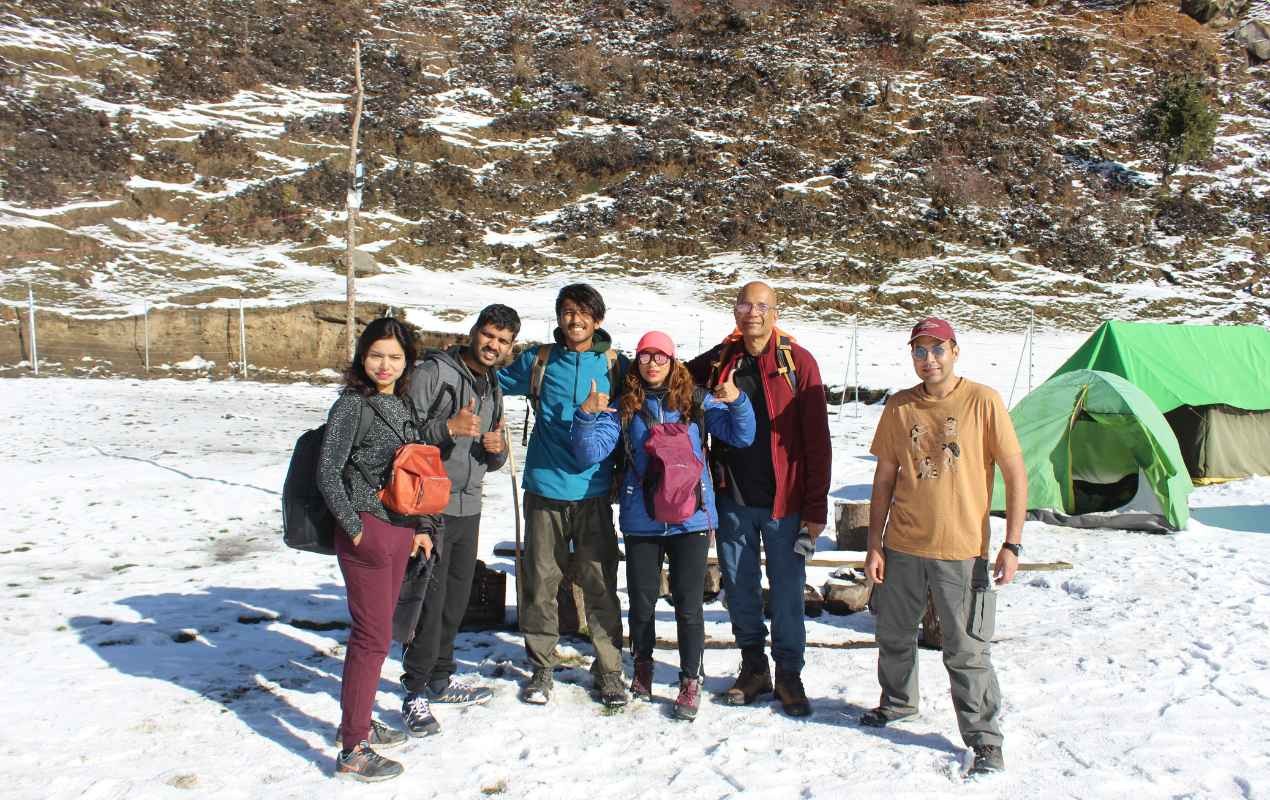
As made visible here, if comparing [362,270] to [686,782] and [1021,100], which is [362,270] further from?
[1021,100]

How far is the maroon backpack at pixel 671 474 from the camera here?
3.56 meters

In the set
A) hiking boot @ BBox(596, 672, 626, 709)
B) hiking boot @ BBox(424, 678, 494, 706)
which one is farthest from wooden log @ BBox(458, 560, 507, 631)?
hiking boot @ BBox(596, 672, 626, 709)

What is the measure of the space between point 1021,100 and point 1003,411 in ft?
136

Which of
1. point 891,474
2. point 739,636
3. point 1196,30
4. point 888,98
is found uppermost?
point 1196,30

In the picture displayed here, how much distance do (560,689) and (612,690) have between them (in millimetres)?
358

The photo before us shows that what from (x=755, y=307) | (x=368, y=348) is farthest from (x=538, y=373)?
(x=755, y=307)

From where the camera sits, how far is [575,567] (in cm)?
389

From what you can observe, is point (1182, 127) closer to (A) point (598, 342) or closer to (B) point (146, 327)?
(B) point (146, 327)

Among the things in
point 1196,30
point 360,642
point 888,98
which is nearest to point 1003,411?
point 360,642

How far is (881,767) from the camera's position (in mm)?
3344

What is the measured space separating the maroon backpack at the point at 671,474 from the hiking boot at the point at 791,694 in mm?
926

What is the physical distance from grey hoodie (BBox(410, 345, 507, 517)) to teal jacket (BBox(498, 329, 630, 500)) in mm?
196

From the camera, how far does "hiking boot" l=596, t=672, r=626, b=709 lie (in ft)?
12.5

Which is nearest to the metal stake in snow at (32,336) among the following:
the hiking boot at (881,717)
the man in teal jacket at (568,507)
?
the man in teal jacket at (568,507)
